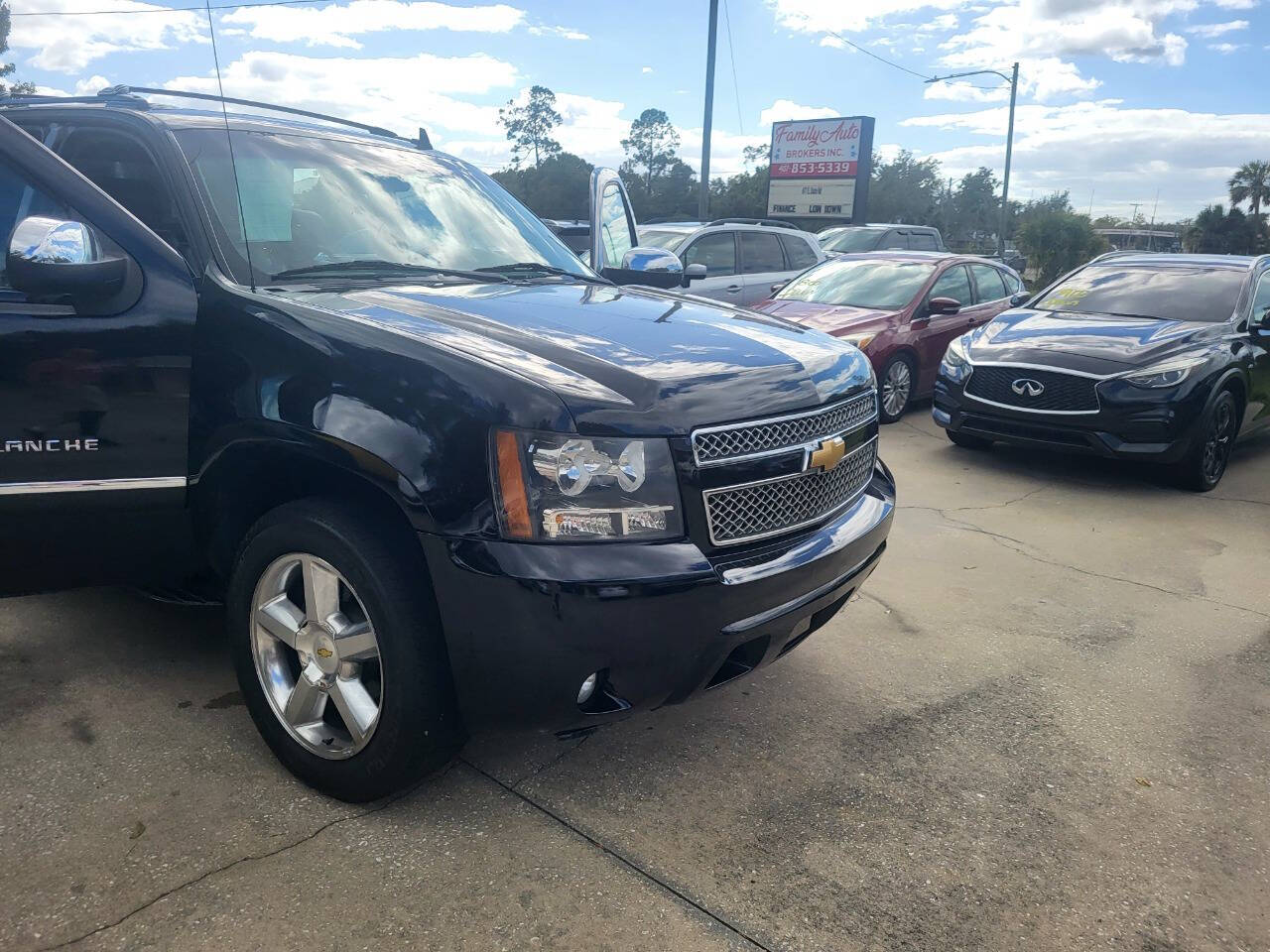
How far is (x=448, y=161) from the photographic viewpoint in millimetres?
4262

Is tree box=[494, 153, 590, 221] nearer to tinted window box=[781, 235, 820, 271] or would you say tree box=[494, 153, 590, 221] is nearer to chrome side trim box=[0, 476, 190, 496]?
tinted window box=[781, 235, 820, 271]

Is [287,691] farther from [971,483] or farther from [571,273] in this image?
[971,483]

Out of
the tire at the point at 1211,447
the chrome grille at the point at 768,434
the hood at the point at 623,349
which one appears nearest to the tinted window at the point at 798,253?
the tire at the point at 1211,447

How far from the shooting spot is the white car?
1121 centimetres

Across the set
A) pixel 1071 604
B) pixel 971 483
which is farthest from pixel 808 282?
pixel 1071 604

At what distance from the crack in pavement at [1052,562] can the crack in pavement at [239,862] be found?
3.56m

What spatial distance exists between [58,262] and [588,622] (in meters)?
1.71

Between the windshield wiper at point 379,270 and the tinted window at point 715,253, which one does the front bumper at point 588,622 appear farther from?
the tinted window at point 715,253

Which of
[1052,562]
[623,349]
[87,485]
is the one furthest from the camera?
[1052,562]

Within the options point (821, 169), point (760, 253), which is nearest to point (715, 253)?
point (760, 253)

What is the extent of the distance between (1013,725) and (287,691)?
238cm

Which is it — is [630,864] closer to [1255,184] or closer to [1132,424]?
[1132,424]

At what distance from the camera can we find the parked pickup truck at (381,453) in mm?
2352

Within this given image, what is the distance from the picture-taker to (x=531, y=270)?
3811 mm
